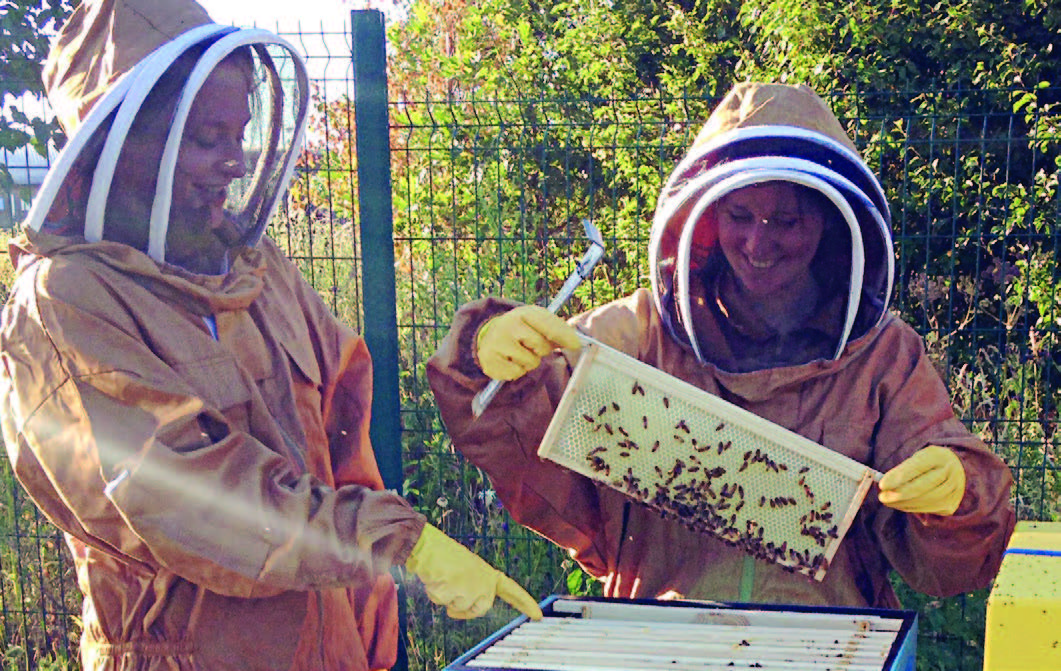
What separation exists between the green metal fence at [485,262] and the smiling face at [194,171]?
1807 mm

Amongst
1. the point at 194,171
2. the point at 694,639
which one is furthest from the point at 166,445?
the point at 694,639

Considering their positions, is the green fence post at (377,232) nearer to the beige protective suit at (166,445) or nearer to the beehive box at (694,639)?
the beige protective suit at (166,445)

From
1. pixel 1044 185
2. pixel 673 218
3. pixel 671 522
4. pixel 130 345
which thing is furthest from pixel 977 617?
pixel 130 345

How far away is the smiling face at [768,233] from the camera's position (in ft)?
8.76

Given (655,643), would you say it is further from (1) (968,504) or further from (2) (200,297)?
(2) (200,297)

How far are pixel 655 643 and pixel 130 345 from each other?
3.73 feet

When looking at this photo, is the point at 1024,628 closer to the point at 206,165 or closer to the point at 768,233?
the point at 768,233

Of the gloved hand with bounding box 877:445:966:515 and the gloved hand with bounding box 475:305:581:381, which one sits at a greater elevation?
the gloved hand with bounding box 475:305:581:381

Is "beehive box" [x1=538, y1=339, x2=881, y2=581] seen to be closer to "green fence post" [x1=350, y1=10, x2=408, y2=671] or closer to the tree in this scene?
"green fence post" [x1=350, y1=10, x2=408, y2=671]

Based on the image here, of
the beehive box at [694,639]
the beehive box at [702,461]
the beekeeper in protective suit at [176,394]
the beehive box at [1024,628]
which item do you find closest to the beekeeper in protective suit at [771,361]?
the beehive box at [702,461]

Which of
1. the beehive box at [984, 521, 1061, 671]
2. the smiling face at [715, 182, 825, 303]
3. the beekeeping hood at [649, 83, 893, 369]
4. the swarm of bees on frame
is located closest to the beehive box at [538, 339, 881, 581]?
the swarm of bees on frame

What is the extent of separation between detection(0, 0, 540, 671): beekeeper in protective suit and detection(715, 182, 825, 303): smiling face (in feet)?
3.07

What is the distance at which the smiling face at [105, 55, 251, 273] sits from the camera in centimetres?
229

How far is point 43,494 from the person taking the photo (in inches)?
88.4
